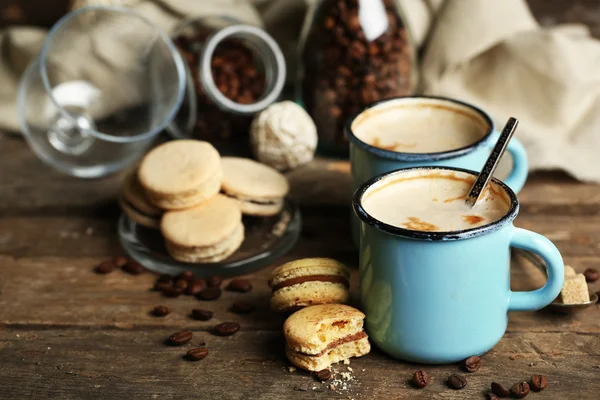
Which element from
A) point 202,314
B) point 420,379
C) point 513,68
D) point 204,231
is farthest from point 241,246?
point 513,68

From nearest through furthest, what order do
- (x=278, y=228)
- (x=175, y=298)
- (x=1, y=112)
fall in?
(x=175, y=298) → (x=278, y=228) → (x=1, y=112)

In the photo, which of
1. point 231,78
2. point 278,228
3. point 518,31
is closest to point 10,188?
point 231,78

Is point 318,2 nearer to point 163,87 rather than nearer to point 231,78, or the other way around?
point 231,78

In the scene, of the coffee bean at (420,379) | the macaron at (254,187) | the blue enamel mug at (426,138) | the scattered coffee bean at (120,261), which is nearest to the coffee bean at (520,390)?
the coffee bean at (420,379)

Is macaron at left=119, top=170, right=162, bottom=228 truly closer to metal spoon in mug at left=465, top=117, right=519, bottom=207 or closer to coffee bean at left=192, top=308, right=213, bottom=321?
coffee bean at left=192, top=308, right=213, bottom=321

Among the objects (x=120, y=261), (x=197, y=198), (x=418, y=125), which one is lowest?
(x=120, y=261)

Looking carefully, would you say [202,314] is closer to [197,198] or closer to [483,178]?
[197,198]

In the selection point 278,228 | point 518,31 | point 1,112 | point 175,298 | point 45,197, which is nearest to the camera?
point 175,298
